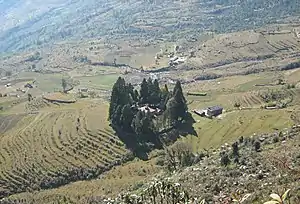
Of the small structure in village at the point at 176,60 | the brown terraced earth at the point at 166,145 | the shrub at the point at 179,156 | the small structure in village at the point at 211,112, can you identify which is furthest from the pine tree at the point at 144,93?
the small structure in village at the point at 176,60

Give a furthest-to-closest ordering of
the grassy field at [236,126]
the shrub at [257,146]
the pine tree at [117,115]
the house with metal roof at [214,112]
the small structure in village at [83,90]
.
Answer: the small structure in village at [83,90]
the house with metal roof at [214,112]
the pine tree at [117,115]
the grassy field at [236,126]
the shrub at [257,146]

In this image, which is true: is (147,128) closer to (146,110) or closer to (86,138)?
(146,110)

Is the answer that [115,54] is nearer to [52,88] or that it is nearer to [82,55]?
[82,55]

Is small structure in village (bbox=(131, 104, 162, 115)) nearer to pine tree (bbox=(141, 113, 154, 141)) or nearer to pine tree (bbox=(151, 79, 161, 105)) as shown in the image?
pine tree (bbox=(151, 79, 161, 105))

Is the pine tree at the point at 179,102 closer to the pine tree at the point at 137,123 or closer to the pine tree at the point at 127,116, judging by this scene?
the pine tree at the point at 137,123

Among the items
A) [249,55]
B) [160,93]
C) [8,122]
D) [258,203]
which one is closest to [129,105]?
[160,93]
